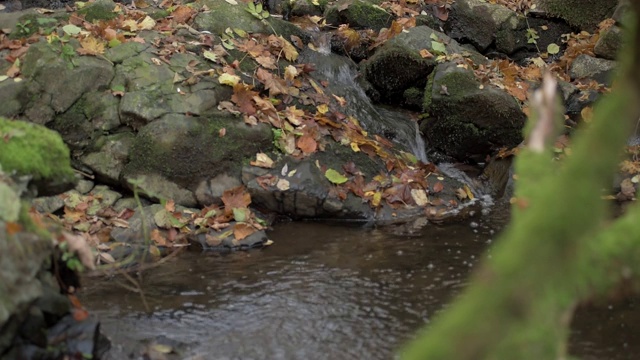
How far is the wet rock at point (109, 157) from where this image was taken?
691 centimetres

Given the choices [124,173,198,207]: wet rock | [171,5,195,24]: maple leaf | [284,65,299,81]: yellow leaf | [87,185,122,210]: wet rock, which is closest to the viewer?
[87,185,122,210]: wet rock

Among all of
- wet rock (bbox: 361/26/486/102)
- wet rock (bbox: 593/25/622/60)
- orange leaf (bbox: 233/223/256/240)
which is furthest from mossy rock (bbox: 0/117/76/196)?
wet rock (bbox: 593/25/622/60)

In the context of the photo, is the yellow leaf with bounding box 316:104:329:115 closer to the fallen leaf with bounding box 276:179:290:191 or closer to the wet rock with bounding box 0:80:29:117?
the fallen leaf with bounding box 276:179:290:191

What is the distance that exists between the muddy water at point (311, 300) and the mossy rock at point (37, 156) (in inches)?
44.5

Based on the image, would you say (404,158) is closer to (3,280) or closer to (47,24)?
(47,24)

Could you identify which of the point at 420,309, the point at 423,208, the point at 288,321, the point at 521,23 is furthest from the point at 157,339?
the point at 521,23

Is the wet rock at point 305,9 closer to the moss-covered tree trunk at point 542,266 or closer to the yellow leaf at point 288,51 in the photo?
the yellow leaf at point 288,51

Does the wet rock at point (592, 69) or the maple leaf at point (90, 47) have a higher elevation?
the wet rock at point (592, 69)

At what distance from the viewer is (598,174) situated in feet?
5.58

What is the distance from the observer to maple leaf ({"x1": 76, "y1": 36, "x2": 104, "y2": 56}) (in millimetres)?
7273

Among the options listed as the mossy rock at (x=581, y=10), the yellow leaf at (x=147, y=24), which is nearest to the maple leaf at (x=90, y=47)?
the yellow leaf at (x=147, y=24)

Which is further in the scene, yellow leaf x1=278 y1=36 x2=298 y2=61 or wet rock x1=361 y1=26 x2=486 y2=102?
wet rock x1=361 y1=26 x2=486 y2=102

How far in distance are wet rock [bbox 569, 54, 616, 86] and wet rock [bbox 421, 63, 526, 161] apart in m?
1.97

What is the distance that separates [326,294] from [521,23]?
24.4 ft
